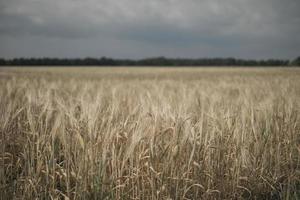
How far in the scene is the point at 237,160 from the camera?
7.37 ft

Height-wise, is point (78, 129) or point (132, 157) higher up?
point (78, 129)

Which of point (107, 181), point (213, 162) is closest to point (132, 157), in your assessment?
point (107, 181)

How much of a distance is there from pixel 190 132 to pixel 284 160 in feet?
3.57

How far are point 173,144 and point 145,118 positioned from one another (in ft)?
1.12

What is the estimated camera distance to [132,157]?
1.95 meters

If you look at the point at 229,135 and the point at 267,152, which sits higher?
the point at 229,135

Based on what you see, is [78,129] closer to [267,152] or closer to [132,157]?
[132,157]

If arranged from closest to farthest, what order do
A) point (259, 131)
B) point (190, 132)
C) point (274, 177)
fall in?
1. point (190, 132)
2. point (274, 177)
3. point (259, 131)

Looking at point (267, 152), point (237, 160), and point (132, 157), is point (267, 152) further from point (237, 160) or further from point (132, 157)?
point (132, 157)

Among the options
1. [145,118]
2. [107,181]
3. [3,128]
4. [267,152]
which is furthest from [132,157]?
[267,152]

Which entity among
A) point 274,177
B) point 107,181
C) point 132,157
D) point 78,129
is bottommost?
point 274,177

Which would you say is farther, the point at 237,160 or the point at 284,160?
the point at 284,160

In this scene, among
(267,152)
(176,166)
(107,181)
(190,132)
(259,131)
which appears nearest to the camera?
(107,181)

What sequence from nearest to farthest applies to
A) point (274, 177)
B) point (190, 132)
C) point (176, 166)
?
point (176, 166)
point (190, 132)
point (274, 177)
